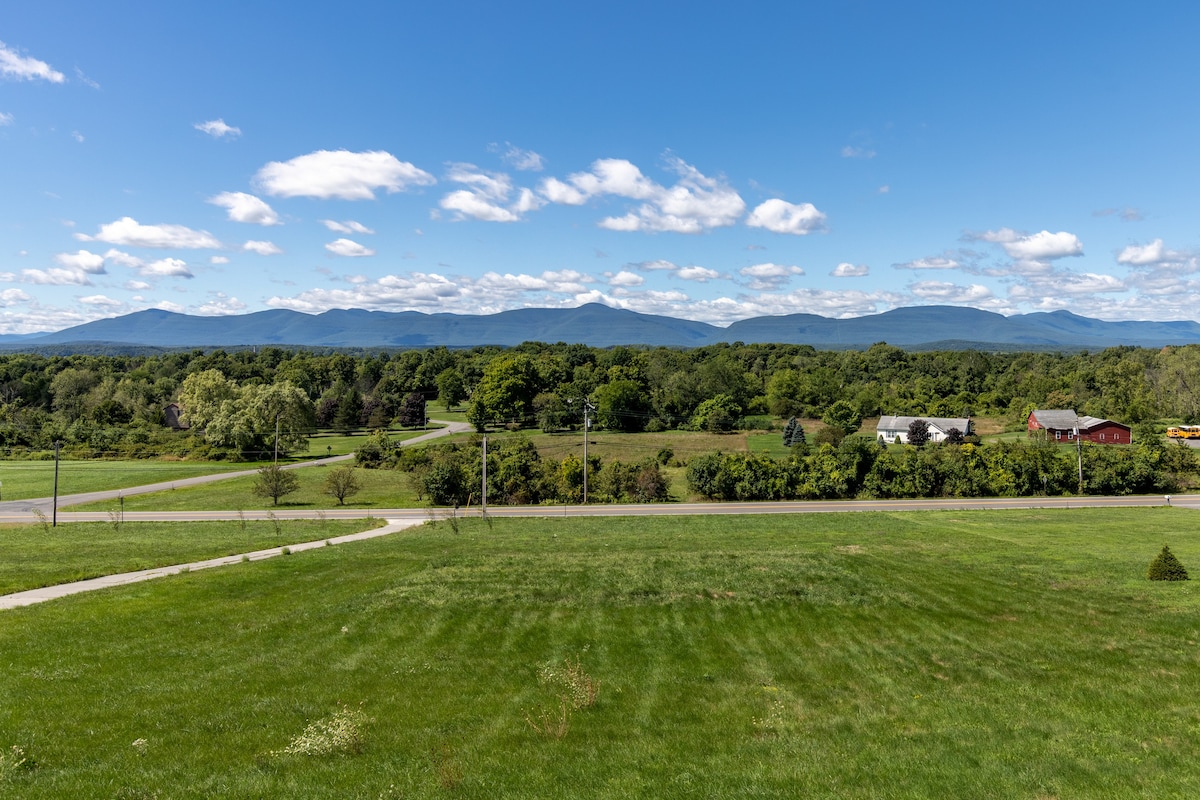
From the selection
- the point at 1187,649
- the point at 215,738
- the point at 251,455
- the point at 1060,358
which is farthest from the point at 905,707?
the point at 1060,358

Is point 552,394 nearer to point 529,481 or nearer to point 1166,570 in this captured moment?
point 529,481

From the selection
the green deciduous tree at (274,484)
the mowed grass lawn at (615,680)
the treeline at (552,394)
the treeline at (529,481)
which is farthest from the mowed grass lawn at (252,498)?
the mowed grass lawn at (615,680)

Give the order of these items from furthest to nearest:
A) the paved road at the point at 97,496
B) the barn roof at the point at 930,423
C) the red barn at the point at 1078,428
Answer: the barn roof at the point at 930,423
the red barn at the point at 1078,428
the paved road at the point at 97,496

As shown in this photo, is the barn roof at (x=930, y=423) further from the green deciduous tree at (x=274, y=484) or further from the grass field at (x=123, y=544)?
the grass field at (x=123, y=544)

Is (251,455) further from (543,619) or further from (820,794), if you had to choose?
(820,794)

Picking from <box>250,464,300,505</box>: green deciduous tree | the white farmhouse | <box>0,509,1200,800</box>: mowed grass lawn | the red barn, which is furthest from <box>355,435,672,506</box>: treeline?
the red barn

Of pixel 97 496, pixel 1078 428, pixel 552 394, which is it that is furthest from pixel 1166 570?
pixel 552 394

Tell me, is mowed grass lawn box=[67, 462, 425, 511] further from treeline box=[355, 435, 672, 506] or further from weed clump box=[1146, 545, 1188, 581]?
weed clump box=[1146, 545, 1188, 581]

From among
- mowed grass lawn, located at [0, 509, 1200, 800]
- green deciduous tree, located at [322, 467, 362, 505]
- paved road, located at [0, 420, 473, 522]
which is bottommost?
paved road, located at [0, 420, 473, 522]
